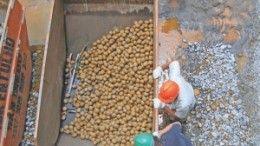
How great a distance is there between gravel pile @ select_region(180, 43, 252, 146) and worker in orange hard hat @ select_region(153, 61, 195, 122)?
77 centimetres

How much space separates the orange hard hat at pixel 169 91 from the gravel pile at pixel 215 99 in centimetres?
118

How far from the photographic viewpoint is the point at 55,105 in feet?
17.8

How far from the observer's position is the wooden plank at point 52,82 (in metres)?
4.82

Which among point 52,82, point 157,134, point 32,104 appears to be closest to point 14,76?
point 52,82

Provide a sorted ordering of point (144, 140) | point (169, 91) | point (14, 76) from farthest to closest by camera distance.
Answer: point (14, 76)
point (169, 91)
point (144, 140)

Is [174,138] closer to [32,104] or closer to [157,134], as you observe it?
[157,134]

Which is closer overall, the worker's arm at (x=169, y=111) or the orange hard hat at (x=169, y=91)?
the orange hard hat at (x=169, y=91)

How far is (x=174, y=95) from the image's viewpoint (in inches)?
178

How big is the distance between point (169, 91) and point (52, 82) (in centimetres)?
155

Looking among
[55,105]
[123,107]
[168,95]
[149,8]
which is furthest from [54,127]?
[149,8]

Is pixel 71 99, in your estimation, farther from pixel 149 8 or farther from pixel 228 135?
pixel 228 135

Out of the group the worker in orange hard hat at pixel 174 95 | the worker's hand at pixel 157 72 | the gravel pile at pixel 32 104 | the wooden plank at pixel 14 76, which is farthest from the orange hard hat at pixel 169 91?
the gravel pile at pixel 32 104

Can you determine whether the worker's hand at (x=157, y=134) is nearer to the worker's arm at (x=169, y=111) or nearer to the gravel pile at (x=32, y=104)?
the worker's arm at (x=169, y=111)

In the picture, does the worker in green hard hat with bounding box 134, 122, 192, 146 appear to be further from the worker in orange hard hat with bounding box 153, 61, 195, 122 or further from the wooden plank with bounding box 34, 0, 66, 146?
the wooden plank with bounding box 34, 0, 66, 146
